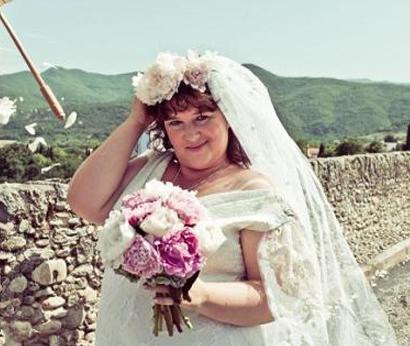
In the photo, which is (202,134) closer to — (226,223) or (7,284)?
(226,223)

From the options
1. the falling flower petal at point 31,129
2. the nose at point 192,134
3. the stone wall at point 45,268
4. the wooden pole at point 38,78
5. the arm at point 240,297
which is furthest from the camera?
the stone wall at point 45,268

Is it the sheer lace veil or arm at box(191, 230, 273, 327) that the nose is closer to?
the sheer lace veil

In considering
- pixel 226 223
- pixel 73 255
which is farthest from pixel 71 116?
pixel 73 255

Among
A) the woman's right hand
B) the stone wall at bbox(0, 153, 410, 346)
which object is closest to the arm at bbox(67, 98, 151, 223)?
the woman's right hand

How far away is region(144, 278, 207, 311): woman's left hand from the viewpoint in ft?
6.40

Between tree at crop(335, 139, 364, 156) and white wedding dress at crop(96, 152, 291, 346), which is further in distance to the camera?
tree at crop(335, 139, 364, 156)

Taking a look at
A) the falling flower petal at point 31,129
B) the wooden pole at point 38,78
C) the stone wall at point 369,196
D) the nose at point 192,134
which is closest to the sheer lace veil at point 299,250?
the nose at point 192,134

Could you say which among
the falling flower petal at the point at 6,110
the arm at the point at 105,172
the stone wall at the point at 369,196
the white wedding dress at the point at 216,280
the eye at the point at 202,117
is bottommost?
the stone wall at the point at 369,196

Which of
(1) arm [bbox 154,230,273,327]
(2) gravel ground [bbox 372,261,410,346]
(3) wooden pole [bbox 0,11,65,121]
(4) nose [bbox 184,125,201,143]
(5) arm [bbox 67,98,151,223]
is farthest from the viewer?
(2) gravel ground [bbox 372,261,410,346]

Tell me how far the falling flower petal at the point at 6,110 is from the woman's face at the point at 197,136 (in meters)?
0.43

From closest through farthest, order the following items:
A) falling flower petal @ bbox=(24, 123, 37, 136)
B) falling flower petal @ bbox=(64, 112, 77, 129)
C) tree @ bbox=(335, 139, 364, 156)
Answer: falling flower petal @ bbox=(24, 123, 37, 136) < falling flower petal @ bbox=(64, 112, 77, 129) < tree @ bbox=(335, 139, 364, 156)

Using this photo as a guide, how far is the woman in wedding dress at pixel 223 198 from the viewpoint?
2143 millimetres

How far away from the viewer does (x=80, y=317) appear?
4742 mm

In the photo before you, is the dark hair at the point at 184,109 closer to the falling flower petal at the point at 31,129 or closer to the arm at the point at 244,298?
the arm at the point at 244,298
